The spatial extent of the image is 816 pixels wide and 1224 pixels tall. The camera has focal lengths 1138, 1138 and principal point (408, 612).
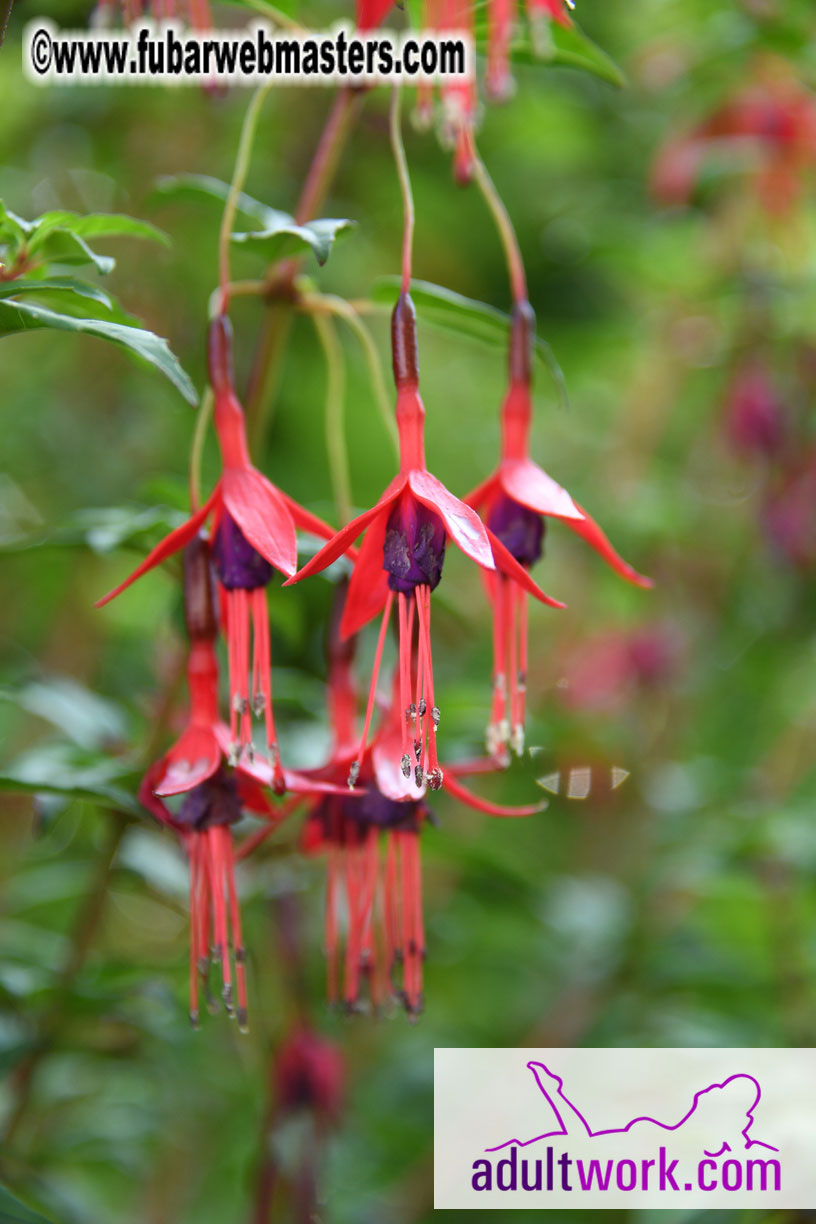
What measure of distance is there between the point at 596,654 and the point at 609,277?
0.71 metres

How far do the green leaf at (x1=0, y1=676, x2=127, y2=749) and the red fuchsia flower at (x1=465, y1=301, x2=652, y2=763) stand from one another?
0.40 m

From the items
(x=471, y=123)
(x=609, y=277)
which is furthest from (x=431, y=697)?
(x=609, y=277)

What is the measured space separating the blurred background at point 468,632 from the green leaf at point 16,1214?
223 mm

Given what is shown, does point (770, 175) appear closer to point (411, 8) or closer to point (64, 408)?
point (411, 8)

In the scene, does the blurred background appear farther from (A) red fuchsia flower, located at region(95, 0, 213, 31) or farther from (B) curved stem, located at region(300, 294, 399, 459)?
(A) red fuchsia flower, located at region(95, 0, 213, 31)

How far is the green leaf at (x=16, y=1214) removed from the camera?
1.98ft

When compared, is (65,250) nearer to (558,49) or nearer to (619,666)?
(558,49)

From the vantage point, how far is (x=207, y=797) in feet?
2.10

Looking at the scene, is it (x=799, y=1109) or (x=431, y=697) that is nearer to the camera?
(x=431, y=697)

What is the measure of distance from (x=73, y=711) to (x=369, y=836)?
38cm

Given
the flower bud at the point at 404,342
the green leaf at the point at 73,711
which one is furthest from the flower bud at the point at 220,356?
the green leaf at the point at 73,711

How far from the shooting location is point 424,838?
0.95 metres

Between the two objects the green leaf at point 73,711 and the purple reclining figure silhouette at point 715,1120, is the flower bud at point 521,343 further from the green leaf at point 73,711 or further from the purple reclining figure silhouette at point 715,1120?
the purple reclining figure silhouette at point 715,1120

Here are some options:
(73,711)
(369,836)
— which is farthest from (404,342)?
(73,711)
